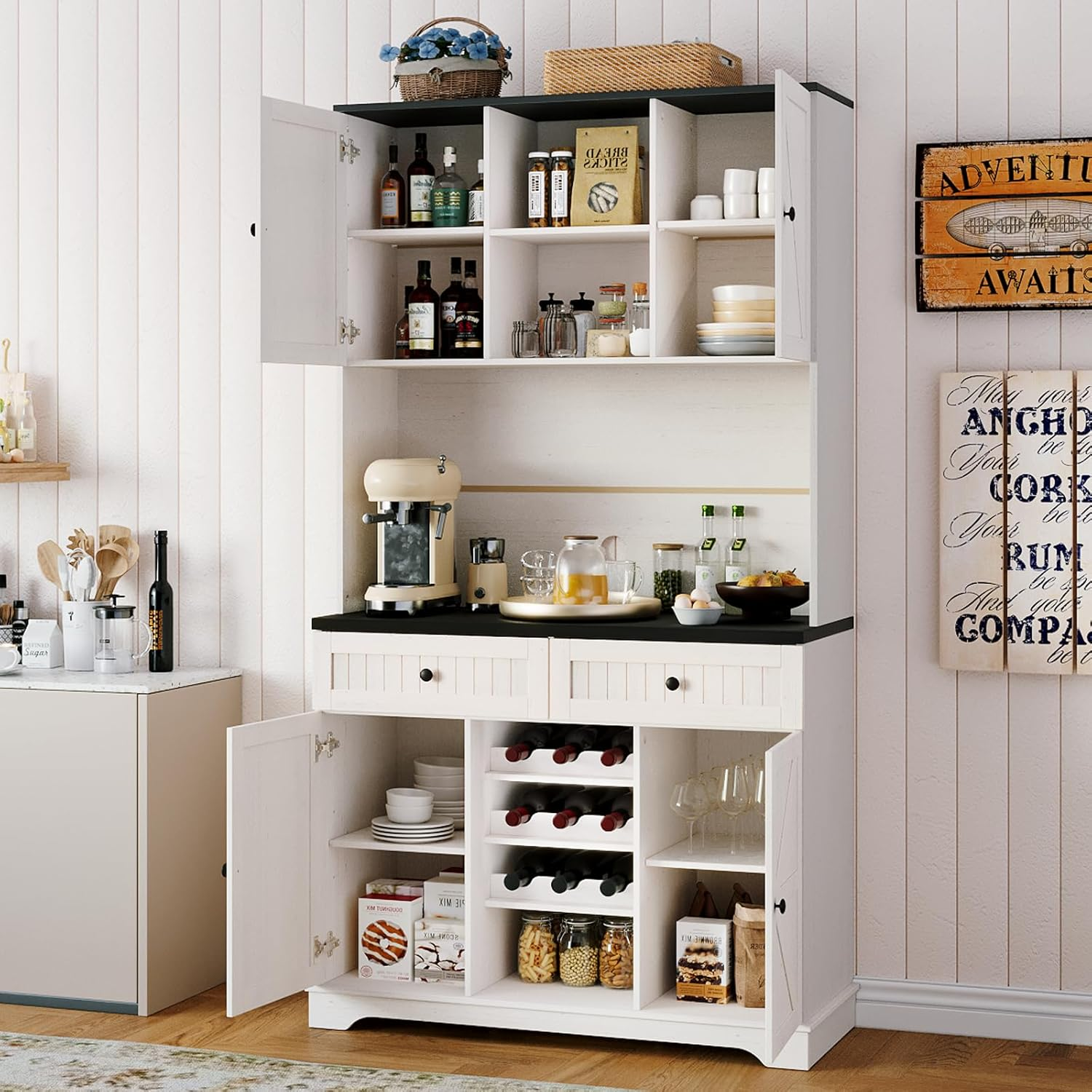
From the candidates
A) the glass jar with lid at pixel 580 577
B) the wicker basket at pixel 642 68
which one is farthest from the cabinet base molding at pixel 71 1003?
the wicker basket at pixel 642 68

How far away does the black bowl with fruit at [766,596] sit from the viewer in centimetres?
352

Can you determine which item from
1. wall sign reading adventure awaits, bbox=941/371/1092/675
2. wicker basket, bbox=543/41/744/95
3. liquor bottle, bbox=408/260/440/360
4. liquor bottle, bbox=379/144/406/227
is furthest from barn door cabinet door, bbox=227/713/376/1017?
wicker basket, bbox=543/41/744/95

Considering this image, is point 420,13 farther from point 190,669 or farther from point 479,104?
point 190,669

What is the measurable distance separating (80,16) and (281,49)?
590mm

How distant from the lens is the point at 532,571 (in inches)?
152

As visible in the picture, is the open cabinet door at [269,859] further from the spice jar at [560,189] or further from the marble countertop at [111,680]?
the spice jar at [560,189]

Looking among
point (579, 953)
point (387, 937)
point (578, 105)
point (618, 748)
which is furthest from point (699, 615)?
point (578, 105)

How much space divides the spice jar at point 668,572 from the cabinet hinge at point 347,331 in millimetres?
865

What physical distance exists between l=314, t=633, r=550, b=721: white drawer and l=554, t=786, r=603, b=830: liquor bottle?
0.26 meters

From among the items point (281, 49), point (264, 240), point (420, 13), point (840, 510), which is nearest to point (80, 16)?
point (281, 49)

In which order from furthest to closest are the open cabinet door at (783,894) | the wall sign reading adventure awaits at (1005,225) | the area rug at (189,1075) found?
1. the wall sign reading adventure awaits at (1005,225)
2. the area rug at (189,1075)
3. the open cabinet door at (783,894)

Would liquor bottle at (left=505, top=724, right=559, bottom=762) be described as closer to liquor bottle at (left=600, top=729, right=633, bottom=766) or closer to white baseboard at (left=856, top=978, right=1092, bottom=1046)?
liquor bottle at (left=600, top=729, right=633, bottom=766)

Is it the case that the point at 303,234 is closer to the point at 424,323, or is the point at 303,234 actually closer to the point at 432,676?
the point at 424,323

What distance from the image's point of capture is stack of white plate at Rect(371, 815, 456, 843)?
376cm
